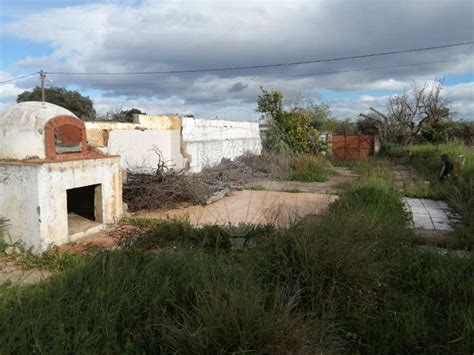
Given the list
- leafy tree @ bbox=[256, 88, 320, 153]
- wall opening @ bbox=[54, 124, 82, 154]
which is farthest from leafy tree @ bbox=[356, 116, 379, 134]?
wall opening @ bbox=[54, 124, 82, 154]

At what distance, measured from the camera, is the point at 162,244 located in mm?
5625

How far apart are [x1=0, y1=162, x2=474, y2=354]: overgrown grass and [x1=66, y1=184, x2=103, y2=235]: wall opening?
8.09 feet

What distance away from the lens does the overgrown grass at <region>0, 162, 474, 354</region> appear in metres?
2.98

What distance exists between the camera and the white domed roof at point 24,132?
5.83m

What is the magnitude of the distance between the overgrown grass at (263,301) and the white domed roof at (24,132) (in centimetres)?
238

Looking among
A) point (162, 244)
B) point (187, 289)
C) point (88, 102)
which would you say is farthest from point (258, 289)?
point (88, 102)

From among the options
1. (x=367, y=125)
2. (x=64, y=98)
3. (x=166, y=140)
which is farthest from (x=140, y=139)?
(x=367, y=125)

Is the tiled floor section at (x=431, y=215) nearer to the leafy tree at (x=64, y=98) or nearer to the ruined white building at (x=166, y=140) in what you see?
the ruined white building at (x=166, y=140)

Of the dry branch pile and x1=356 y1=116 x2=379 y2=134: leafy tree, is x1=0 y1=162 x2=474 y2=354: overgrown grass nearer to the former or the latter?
the dry branch pile

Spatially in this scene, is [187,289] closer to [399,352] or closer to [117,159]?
[399,352]

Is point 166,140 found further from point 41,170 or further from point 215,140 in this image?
point 41,170

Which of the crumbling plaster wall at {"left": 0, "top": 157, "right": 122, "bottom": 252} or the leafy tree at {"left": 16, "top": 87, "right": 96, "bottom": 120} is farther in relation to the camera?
the leafy tree at {"left": 16, "top": 87, "right": 96, "bottom": 120}

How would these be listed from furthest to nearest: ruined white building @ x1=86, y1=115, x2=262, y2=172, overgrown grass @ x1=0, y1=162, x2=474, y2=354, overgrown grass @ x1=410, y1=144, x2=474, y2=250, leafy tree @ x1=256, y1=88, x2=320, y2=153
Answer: leafy tree @ x1=256, y1=88, x2=320, y2=153 < ruined white building @ x1=86, y1=115, x2=262, y2=172 < overgrown grass @ x1=410, y1=144, x2=474, y2=250 < overgrown grass @ x1=0, y1=162, x2=474, y2=354

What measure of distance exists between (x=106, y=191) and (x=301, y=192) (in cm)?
604
